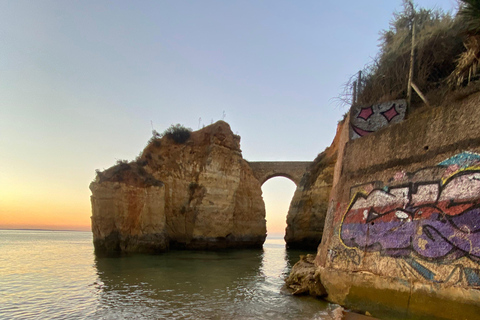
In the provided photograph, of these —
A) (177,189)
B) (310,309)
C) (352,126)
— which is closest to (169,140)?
(177,189)

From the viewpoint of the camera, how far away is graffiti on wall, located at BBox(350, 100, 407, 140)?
750 cm

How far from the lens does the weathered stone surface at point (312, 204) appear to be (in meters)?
19.6

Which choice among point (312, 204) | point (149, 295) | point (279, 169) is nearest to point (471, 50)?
point (149, 295)

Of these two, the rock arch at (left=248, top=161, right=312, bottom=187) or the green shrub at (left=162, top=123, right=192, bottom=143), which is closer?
the green shrub at (left=162, top=123, right=192, bottom=143)

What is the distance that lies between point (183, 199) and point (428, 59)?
1706 centimetres

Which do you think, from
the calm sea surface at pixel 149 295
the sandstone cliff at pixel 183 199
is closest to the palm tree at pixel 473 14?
the calm sea surface at pixel 149 295

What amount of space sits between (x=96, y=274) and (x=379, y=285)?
9174mm

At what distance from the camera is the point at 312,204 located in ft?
69.3

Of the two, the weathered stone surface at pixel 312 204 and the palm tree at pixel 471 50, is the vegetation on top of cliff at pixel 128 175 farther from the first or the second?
the palm tree at pixel 471 50

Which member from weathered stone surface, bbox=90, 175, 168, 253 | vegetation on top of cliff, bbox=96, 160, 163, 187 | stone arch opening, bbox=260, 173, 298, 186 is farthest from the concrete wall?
stone arch opening, bbox=260, 173, 298, 186

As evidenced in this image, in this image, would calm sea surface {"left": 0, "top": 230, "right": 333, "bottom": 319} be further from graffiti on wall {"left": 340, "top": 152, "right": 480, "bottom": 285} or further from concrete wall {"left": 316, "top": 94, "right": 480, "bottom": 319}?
graffiti on wall {"left": 340, "top": 152, "right": 480, "bottom": 285}

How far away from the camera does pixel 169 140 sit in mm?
22281

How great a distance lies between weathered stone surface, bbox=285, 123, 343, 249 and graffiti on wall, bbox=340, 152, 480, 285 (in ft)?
44.1

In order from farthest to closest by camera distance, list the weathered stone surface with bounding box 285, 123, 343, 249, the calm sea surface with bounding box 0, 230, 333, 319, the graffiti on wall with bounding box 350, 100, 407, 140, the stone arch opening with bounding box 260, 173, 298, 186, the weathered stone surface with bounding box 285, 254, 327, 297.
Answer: the stone arch opening with bounding box 260, 173, 298, 186 < the weathered stone surface with bounding box 285, 123, 343, 249 < the graffiti on wall with bounding box 350, 100, 407, 140 < the weathered stone surface with bounding box 285, 254, 327, 297 < the calm sea surface with bounding box 0, 230, 333, 319
